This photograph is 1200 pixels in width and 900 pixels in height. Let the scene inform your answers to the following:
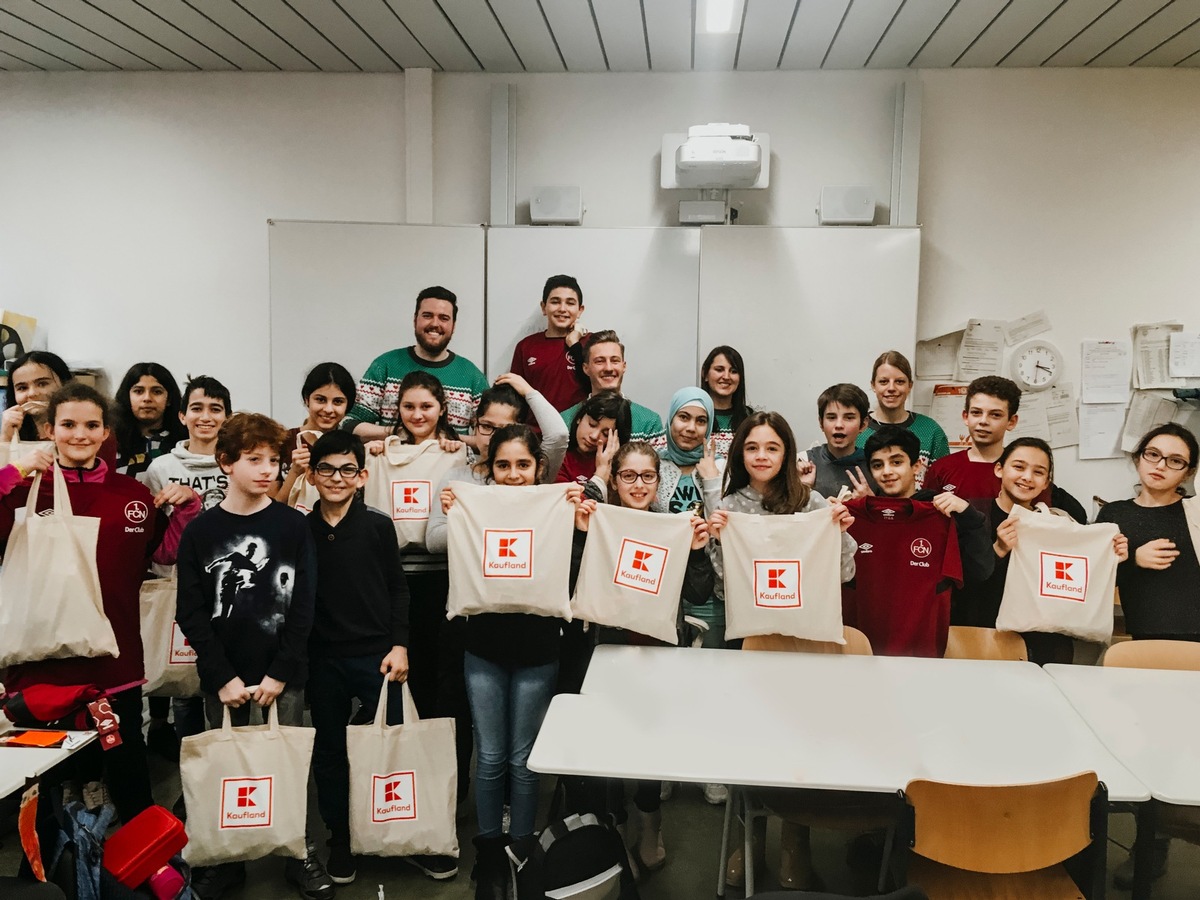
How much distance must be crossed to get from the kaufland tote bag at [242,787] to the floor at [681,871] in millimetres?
282

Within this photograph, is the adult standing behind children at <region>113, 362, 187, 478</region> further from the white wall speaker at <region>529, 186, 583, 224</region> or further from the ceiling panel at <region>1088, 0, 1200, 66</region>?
the ceiling panel at <region>1088, 0, 1200, 66</region>

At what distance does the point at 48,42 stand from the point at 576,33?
9.26 feet

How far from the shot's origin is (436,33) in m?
3.91

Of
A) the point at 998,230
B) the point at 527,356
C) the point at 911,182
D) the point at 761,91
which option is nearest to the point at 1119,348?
the point at 998,230

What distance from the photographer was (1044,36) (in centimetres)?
386

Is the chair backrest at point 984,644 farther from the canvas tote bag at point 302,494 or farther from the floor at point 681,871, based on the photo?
the canvas tote bag at point 302,494

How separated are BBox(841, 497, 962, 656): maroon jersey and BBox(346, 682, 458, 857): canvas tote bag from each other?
4.67 ft

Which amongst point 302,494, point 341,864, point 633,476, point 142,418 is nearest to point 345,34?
point 142,418

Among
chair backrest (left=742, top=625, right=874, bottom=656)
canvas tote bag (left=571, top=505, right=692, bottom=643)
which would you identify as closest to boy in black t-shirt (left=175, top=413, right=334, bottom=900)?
canvas tote bag (left=571, top=505, right=692, bottom=643)

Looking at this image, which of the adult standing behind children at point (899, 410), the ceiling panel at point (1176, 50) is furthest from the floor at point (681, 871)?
the ceiling panel at point (1176, 50)

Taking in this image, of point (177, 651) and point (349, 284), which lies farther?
point (349, 284)

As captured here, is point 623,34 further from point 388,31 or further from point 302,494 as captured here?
point 302,494

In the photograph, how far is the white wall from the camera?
4.51 m

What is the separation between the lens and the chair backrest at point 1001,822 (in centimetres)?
156
